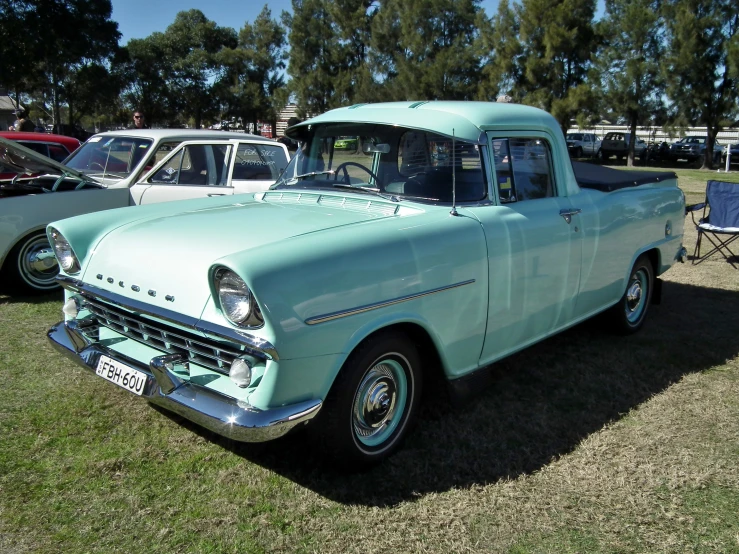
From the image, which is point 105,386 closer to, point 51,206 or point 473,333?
point 473,333

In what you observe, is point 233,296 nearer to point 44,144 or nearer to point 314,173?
point 314,173

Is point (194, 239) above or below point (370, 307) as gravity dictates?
above

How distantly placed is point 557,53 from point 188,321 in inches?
1153

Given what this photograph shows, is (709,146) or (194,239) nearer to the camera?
(194,239)

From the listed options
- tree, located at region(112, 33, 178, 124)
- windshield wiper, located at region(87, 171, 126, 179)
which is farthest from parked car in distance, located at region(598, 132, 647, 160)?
windshield wiper, located at region(87, 171, 126, 179)

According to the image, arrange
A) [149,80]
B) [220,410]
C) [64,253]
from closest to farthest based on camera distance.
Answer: [220,410]
[64,253]
[149,80]

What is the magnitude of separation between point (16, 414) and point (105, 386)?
513 millimetres

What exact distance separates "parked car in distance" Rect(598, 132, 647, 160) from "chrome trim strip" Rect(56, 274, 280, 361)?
31.0 metres

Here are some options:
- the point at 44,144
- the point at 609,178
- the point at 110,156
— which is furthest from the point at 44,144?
the point at 609,178

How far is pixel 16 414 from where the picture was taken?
3.42 meters

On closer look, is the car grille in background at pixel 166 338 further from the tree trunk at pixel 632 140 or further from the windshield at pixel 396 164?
the tree trunk at pixel 632 140

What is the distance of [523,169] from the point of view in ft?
12.3

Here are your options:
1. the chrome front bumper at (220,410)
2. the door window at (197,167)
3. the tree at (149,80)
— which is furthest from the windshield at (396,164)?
the tree at (149,80)

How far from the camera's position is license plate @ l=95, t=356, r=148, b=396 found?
2.73m
